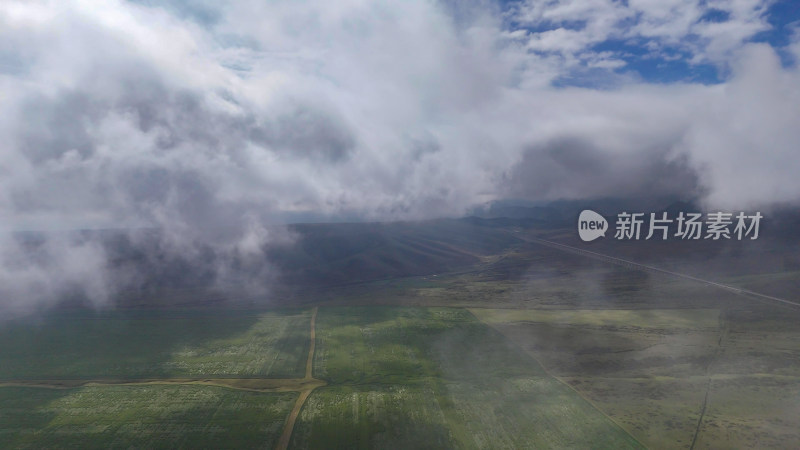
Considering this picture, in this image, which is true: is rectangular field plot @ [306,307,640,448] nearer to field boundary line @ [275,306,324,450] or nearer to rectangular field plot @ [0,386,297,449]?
field boundary line @ [275,306,324,450]

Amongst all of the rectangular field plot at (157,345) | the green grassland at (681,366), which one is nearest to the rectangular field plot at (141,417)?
the rectangular field plot at (157,345)

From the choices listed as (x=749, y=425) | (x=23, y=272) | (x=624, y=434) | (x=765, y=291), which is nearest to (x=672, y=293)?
(x=765, y=291)

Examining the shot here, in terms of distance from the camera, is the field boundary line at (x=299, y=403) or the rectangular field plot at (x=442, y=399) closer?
the rectangular field plot at (x=442, y=399)

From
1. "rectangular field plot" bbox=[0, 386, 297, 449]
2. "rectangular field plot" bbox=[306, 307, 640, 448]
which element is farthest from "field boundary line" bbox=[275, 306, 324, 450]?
"rectangular field plot" bbox=[306, 307, 640, 448]

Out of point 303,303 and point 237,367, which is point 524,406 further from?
point 303,303

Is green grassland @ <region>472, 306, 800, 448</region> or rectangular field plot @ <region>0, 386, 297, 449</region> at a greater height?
green grassland @ <region>472, 306, 800, 448</region>

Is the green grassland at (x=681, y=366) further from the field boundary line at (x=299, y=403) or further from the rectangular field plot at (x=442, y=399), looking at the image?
the field boundary line at (x=299, y=403)
